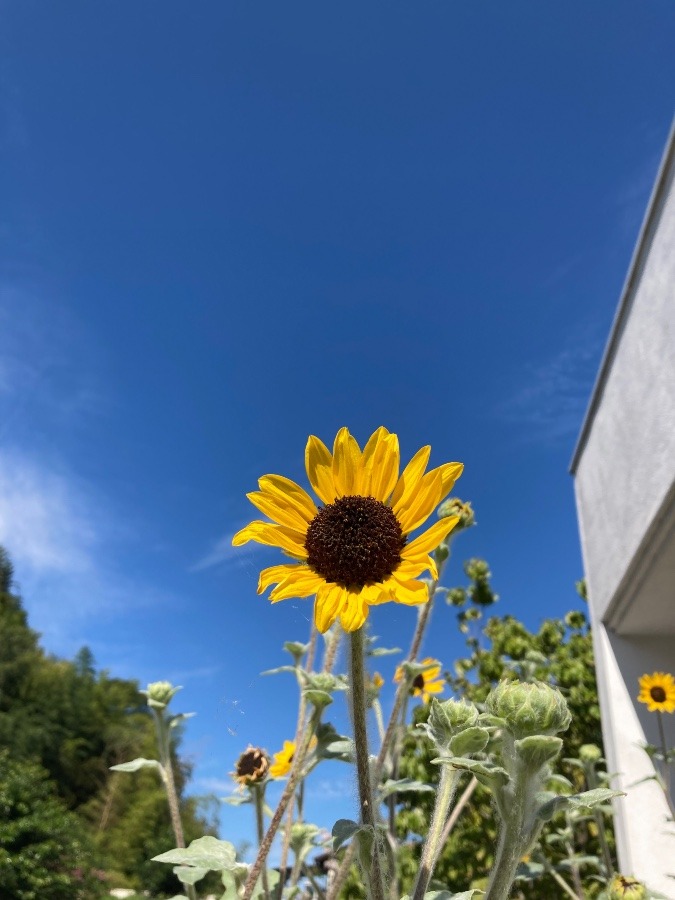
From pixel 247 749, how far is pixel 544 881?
11.7ft

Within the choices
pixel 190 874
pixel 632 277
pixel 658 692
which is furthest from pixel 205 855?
pixel 632 277

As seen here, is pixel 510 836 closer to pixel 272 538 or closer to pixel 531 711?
pixel 531 711

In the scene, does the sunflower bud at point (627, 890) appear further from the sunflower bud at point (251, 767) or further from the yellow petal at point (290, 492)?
the yellow petal at point (290, 492)

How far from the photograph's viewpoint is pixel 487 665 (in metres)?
5.07

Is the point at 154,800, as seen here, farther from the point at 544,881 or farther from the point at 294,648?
the point at 294,648

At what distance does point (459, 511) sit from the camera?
1513 mm

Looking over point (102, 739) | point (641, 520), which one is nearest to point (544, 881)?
point (641, 520)

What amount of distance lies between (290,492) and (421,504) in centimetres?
20

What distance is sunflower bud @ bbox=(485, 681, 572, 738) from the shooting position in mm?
665

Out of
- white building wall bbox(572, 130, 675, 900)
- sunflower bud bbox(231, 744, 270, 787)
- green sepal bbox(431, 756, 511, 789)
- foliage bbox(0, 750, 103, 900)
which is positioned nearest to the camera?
green sepal bbox(431, 756, 511, 789)

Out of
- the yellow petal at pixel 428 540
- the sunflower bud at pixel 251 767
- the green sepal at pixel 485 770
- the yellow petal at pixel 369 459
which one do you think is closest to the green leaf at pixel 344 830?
the green sepal at pixel 485 770

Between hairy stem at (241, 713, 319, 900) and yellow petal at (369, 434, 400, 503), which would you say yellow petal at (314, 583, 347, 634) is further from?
hairy stem at (241, 713, 319, 900)

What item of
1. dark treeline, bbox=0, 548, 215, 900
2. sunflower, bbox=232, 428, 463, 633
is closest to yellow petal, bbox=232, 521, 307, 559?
sunflower, bbox=232, 428, 463, 633

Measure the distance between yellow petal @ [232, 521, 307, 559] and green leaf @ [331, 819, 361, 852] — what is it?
346mm
